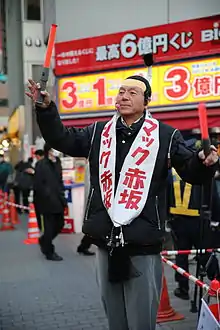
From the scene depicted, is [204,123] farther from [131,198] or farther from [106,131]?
[106,131]

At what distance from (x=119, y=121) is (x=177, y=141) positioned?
361mm

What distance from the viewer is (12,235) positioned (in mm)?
10016

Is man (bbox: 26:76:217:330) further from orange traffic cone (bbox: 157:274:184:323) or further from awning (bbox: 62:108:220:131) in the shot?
awning (bbox: 62:108:220:131)

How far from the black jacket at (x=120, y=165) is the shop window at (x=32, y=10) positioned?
559 inches

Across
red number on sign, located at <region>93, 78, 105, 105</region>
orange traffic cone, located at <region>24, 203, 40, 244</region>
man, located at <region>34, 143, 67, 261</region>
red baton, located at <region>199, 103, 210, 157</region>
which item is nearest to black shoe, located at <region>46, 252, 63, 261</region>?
man, located at <region>34, 143, 67, 261</region>

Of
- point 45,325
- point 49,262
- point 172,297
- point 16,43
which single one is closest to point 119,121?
point 45,325

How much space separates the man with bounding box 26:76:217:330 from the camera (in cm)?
252

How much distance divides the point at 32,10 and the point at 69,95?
8.00 m

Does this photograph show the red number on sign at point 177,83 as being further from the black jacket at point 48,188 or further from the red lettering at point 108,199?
the red lettering at point 108,199

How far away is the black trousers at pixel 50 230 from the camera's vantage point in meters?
7.34

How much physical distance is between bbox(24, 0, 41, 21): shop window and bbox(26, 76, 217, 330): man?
14206 millimetres

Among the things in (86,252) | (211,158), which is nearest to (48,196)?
(86,252)

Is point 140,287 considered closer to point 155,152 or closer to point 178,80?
point 155,152

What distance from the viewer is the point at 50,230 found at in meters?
7.35
